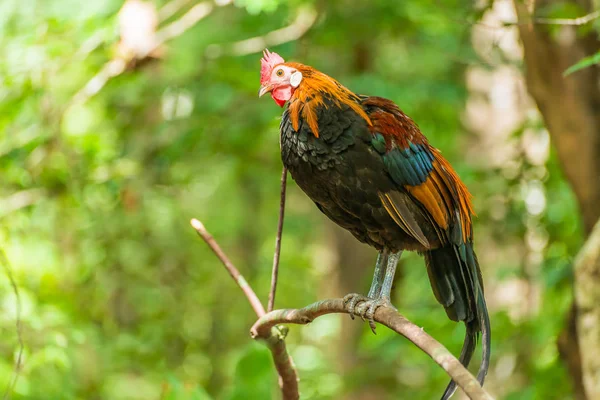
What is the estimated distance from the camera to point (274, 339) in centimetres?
308

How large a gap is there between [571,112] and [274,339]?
2.72m

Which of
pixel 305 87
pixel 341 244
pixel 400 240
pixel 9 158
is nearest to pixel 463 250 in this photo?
pixel 400 240

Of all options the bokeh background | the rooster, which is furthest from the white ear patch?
the bokeh background

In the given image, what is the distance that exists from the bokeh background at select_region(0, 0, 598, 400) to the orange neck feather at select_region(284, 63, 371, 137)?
6.39 feet

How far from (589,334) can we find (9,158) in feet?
13.6

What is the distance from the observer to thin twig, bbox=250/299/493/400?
1946 mm

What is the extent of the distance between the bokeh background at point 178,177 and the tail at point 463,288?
4.95 ft

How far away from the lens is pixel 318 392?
689 cm

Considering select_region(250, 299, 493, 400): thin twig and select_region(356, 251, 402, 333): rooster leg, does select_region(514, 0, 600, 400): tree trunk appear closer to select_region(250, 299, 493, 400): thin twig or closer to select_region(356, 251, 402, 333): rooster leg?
select_region(356, 251, 402, 333): rooster leg

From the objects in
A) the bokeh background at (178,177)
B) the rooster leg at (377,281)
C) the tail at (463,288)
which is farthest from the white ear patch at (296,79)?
the bokeh background at (178,177)

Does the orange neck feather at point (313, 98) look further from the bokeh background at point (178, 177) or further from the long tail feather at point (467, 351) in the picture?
the bokeh background at point (178, 177)

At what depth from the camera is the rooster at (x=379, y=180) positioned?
9.57ft

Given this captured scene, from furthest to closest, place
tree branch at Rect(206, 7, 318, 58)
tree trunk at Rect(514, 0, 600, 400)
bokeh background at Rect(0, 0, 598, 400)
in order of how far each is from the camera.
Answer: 1. tree branch at Rect(206, 7, 318, 58)
2. bokeh background at Rect(0, 0, 598, 400)
3. tree trunk at Rect(514, 0, 600, 400)

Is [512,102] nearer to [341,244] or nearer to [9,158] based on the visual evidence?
[341,244]
